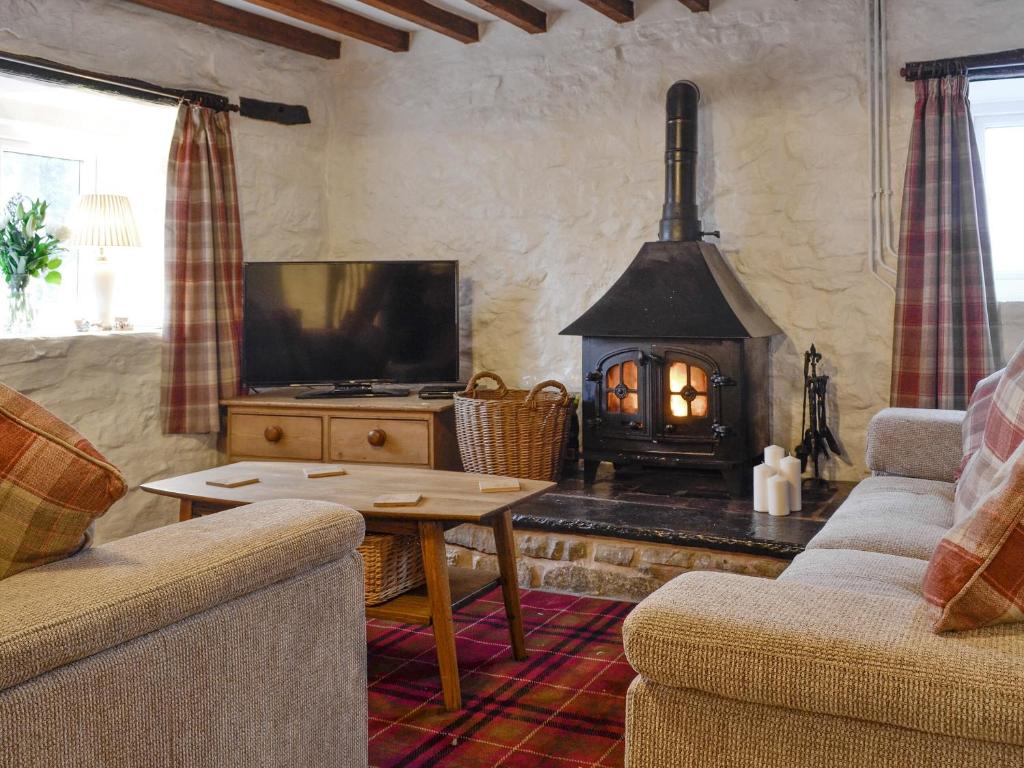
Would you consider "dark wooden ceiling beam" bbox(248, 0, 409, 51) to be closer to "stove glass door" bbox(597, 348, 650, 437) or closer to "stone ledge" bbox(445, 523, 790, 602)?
"stove glass door" bbox(597, 348, 650, 437)

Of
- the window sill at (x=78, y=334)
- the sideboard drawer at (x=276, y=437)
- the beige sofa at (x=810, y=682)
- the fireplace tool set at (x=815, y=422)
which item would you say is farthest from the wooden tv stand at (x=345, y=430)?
the beige sofa at (x=810, y=682)

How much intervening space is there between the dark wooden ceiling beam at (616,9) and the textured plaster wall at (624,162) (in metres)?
0.07

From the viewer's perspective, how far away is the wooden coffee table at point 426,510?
8.09 feet

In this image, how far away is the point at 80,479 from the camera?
1.39 meters

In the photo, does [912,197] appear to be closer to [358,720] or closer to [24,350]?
[358,720]

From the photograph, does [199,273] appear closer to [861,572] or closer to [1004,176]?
[861,572]

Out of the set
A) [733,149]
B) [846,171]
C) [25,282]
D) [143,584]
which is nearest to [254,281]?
[25,282]

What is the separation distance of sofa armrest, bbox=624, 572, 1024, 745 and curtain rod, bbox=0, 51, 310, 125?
316 centimetres

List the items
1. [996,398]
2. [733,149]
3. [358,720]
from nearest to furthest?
[358,720]
[996,398]
[733,149]

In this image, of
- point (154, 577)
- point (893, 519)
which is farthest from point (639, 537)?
point (154, 577)

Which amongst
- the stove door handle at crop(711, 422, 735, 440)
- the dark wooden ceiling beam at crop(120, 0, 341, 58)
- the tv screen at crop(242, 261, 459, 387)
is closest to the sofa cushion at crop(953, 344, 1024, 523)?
the stove door handle at crop(711, 422, 735, 440)

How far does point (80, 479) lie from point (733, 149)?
3.28 meters

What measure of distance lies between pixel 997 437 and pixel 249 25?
347cm

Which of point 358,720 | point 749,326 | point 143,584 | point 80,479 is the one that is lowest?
point 358,720
